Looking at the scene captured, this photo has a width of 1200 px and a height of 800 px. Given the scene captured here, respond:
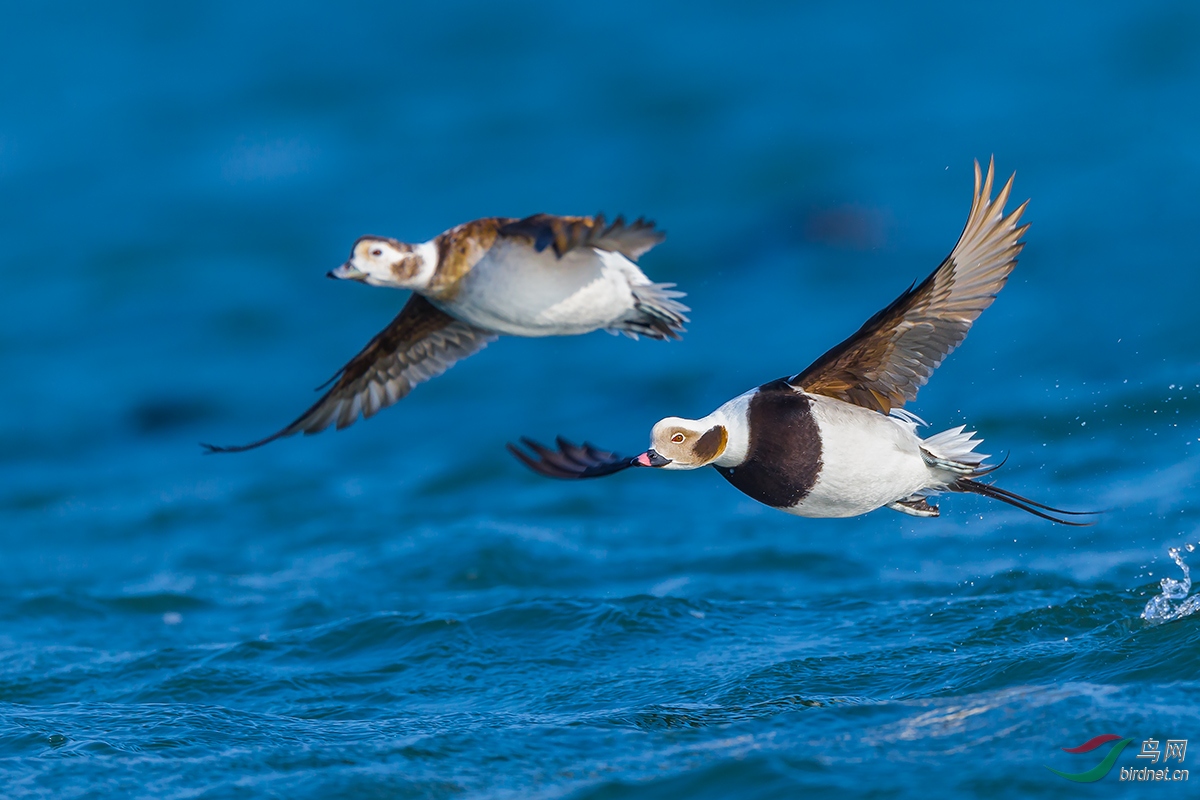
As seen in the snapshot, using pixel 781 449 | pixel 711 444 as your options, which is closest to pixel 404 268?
pixel 711 444

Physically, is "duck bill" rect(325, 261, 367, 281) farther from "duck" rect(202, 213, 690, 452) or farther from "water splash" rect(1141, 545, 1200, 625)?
"water splash" rect(1141, 545, 1200, 625)

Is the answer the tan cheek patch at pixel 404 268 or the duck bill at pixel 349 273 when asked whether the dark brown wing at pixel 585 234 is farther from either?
the duck bill at pixel 349 273

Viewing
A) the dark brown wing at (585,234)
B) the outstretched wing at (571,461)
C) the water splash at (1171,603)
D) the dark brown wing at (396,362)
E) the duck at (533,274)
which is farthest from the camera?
the water splash at (1171,603)

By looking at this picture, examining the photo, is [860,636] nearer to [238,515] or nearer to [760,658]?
[760,658]

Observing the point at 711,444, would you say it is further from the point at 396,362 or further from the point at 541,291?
the point at 396,362

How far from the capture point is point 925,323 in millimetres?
5406

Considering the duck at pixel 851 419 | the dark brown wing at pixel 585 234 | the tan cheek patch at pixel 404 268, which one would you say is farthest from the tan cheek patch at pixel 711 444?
the tan cheek patch at pixel 404 268

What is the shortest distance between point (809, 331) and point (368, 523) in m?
3.52

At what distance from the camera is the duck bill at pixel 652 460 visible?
5.07m

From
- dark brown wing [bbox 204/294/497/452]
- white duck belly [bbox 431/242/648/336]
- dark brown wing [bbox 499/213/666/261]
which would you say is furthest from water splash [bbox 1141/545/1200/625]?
dark brown wing [bbox 204/294/497/452]

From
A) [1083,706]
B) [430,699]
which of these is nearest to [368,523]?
[430,699]

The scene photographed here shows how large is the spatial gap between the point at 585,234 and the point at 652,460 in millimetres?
866

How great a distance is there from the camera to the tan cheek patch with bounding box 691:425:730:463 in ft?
17.1

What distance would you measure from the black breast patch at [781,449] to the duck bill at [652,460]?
1.18 ft
